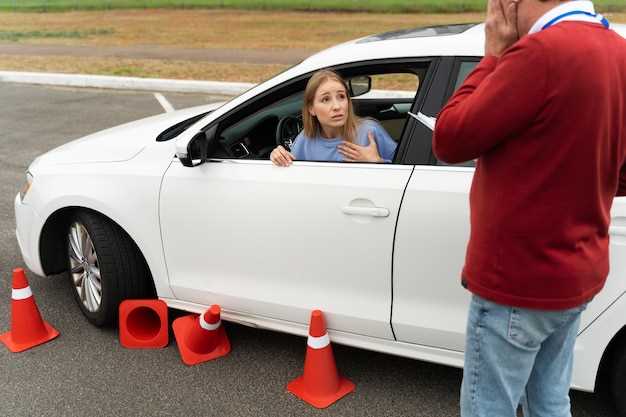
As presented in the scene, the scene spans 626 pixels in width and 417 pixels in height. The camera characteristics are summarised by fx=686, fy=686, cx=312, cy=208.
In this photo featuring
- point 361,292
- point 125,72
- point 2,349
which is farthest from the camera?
point 125,72

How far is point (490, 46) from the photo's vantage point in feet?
5.55

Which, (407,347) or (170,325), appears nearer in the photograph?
(407,347)

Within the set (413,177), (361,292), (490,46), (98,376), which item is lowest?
(98,376)

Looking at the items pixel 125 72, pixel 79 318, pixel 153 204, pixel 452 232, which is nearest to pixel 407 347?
pixel 452 232

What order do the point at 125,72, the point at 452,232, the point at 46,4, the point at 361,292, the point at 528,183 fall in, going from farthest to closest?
the point at 46,4
the point at 125,72
the point at 361,292
the point at 452,232
the point at 528,183

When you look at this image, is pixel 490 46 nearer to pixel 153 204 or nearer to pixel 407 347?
pixel 407 347

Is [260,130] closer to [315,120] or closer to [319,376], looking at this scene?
[315,120]

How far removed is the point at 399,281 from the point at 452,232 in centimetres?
31

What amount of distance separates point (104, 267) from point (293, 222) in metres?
1.16

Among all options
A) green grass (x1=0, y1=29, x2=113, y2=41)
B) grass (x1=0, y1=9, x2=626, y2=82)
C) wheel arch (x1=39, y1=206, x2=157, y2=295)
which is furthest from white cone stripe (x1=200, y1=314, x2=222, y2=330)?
green grass (x1=0, y1=29, x2=113, y2=41)

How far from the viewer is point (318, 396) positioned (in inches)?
121

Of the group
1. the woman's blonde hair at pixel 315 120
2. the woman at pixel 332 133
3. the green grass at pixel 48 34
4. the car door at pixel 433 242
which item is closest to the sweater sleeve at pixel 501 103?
the car door at pixel 433 242

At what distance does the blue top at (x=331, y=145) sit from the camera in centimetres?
310

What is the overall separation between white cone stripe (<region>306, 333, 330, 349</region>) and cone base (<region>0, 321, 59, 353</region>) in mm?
1546
